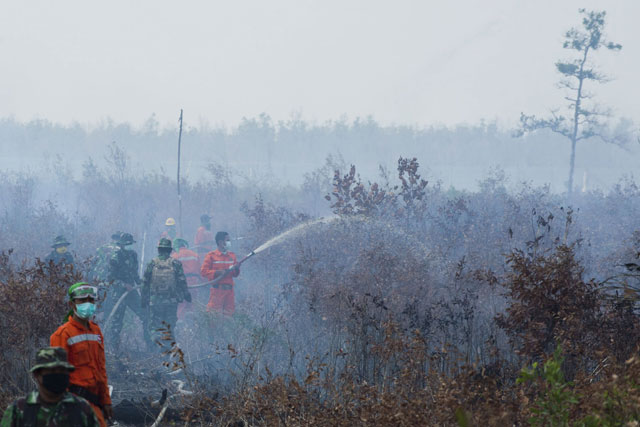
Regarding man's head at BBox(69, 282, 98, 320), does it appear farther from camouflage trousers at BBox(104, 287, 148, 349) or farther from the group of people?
camouflage trousers at BBox(104, 287, 148, 349)

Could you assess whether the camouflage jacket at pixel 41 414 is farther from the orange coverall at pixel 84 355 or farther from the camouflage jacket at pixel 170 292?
the camouflage jacket at pixel 170 292

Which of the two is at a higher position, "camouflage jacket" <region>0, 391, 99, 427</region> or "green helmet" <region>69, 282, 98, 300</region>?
"green helmet" <region>69, 282, 98, 300</region>

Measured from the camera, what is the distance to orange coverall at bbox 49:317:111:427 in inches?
173

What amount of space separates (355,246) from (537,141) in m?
83.6

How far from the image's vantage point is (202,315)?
1074cm

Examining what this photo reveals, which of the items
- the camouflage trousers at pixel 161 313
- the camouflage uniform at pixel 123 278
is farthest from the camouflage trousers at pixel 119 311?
the camouflage trousers at pixel 161 313

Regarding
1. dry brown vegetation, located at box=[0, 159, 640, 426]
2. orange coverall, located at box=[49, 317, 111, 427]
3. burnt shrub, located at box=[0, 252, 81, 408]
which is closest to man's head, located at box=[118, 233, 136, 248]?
dry brown vegetation, located at box=[0, 159, 640, 426]

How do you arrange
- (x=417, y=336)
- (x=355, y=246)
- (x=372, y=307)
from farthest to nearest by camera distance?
(x=355, y=246) → (x=372, y=307) → (x=417, y=336)

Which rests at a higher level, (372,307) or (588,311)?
(588,311)

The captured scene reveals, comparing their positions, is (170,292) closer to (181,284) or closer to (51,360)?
(181,284)

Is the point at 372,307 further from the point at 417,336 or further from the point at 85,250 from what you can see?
the point at 85,250

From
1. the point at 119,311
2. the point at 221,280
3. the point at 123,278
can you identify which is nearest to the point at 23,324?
the point at 119,311

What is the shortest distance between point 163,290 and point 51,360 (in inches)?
256

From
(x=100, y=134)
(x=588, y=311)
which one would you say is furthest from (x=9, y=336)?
(x=100, y=134)
